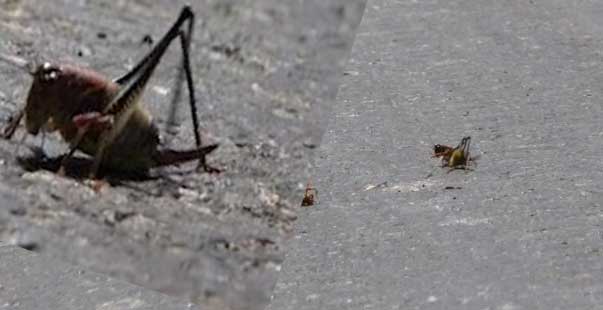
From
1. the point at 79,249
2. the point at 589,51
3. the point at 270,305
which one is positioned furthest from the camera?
the point at 589,51

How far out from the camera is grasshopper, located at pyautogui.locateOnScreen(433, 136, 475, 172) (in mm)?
1211

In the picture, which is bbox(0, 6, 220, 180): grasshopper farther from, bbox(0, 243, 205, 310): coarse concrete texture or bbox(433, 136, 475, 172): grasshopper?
bbox(433, 136, 475, 172): grasshopper

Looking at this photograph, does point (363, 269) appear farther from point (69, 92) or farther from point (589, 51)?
point (589, 51)

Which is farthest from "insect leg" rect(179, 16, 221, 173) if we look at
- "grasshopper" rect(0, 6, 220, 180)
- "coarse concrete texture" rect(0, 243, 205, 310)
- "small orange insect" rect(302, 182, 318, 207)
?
"coarse concrete texture" rect(0, 243, 205, 310)

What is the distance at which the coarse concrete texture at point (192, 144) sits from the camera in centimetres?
116

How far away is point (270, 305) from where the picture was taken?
1055mm

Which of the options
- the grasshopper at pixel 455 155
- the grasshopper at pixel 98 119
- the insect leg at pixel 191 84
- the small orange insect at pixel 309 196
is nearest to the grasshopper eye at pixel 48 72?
the grasshopper at pixel 98 119

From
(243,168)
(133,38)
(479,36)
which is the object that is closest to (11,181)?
(243,168)

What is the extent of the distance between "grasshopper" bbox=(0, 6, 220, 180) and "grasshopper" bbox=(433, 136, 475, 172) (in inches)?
10.5

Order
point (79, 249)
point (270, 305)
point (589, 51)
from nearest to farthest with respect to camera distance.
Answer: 1. point (270, 305)
2. point (79, 249)
3. point (589, 51)

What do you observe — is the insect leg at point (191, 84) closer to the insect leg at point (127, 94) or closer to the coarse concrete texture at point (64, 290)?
the insect leg at point (127, 94)

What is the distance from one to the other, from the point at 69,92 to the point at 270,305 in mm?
398

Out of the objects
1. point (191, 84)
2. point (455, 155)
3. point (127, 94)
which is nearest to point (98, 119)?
point (127, 94)

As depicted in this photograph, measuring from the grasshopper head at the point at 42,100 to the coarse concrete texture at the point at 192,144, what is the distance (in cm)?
2
